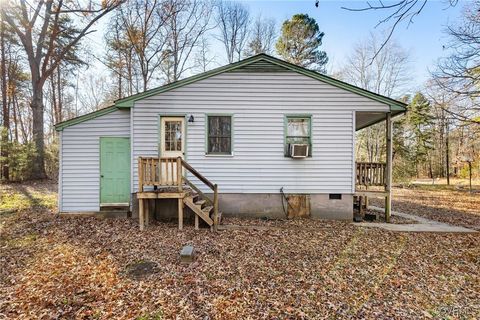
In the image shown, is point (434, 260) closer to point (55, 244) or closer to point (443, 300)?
point (443, 300)

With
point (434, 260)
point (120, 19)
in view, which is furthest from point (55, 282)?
point (120, 19)

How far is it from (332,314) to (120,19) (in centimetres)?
2040

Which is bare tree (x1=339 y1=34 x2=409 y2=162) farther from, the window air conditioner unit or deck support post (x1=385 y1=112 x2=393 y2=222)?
the window air conditioner unit

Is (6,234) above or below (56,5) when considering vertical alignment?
below

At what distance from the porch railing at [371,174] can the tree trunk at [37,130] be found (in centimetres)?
1757

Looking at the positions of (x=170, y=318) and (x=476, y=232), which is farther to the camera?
(x=476, y=232)

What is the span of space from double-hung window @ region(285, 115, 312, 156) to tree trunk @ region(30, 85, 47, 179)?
15.5 m

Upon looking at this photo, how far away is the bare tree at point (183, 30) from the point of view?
18.1 m

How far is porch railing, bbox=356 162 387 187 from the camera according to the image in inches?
324

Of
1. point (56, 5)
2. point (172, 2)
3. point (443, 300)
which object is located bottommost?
point (443, 300)

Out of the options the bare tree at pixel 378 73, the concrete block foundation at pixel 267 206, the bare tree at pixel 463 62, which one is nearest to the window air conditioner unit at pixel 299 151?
the concrete block foundation at pixel 267 206

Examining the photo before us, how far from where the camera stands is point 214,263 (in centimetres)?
460

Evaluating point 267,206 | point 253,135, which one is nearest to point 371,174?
point 267,206

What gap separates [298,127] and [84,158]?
22.7 ft
